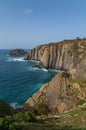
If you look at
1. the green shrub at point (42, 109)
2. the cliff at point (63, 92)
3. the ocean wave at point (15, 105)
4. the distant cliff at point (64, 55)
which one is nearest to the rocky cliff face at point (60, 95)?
the cliff at point (63, 92)

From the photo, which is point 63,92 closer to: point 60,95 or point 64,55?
point 60,95

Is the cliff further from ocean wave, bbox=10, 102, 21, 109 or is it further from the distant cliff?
the distant cliff

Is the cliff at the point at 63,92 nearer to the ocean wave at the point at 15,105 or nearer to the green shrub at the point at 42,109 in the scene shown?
the green shrub at the point at 42,109

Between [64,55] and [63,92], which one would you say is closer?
[63,92]

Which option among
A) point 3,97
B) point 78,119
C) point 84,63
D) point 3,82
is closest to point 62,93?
point 84,63

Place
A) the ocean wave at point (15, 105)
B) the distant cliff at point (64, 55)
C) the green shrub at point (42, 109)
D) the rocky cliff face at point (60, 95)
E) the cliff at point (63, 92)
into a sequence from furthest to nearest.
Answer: the distant cliff at point (64, 55) → the ocean wave at point (15, 105) → the cliff at point (63, 92) → the rocky cliff face at point (60, 95) → the green shrub at point (42, 109)

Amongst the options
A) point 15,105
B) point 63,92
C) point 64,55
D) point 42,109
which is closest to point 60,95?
point 63,92

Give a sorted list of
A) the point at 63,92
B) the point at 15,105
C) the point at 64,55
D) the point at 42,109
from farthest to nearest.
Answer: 1. the point at 64,55
2. the point at 15,105
3. the point at 63,92
4. the point at 42,109

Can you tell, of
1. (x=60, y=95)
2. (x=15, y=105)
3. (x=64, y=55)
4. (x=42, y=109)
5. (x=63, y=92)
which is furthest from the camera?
→ (x=64, y=55)

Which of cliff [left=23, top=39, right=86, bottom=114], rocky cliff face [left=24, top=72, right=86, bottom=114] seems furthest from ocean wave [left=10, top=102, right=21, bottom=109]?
rocky cliff face [left=24, top=72, right=86, bottom=114]

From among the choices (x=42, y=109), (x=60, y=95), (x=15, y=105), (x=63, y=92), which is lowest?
(x=15, y=105)

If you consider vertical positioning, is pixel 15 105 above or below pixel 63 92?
below
